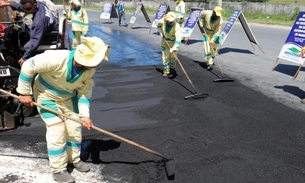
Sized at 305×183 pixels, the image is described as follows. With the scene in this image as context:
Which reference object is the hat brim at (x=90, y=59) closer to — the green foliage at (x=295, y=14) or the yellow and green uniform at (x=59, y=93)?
the yellow and green uniform at (x=59, y=93)

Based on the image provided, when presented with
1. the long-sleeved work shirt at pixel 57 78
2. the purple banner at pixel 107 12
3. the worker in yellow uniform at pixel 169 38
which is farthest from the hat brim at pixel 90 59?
the purple banner at pixel 107 12

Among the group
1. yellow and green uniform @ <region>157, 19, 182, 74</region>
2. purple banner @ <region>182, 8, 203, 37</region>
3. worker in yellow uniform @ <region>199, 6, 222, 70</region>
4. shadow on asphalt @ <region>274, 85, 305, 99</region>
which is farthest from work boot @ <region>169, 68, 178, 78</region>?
purple banner @ <region>182, 8, 203, 37</region>

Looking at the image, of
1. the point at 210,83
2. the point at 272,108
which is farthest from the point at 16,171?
the point at 210,83

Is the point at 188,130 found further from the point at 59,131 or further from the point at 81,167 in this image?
the point at 59,131

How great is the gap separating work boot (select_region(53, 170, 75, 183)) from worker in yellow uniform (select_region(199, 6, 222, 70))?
581cm

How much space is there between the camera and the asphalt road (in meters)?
3.80

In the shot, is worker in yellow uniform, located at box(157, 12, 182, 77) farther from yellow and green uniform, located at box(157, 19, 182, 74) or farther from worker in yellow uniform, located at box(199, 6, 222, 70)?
worker in yellow uniform, located at box(199, 6, 222, 70)

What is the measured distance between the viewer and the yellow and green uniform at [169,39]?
753cm

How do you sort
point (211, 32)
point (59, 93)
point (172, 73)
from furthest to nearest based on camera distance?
1. point (211, 32)
2. point (172, 73)
3. point (59, 93)

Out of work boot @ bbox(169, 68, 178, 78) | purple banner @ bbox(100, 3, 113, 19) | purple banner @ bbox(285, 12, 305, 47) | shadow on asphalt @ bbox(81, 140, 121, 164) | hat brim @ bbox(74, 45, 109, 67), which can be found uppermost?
hat brim @ bbox(74, 45, 109, 67)

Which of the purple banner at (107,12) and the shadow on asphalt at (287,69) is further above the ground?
the shadow on asphalt at (287,69)

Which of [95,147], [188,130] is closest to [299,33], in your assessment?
[188,130]

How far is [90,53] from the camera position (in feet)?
10.5

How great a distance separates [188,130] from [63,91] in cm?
215
